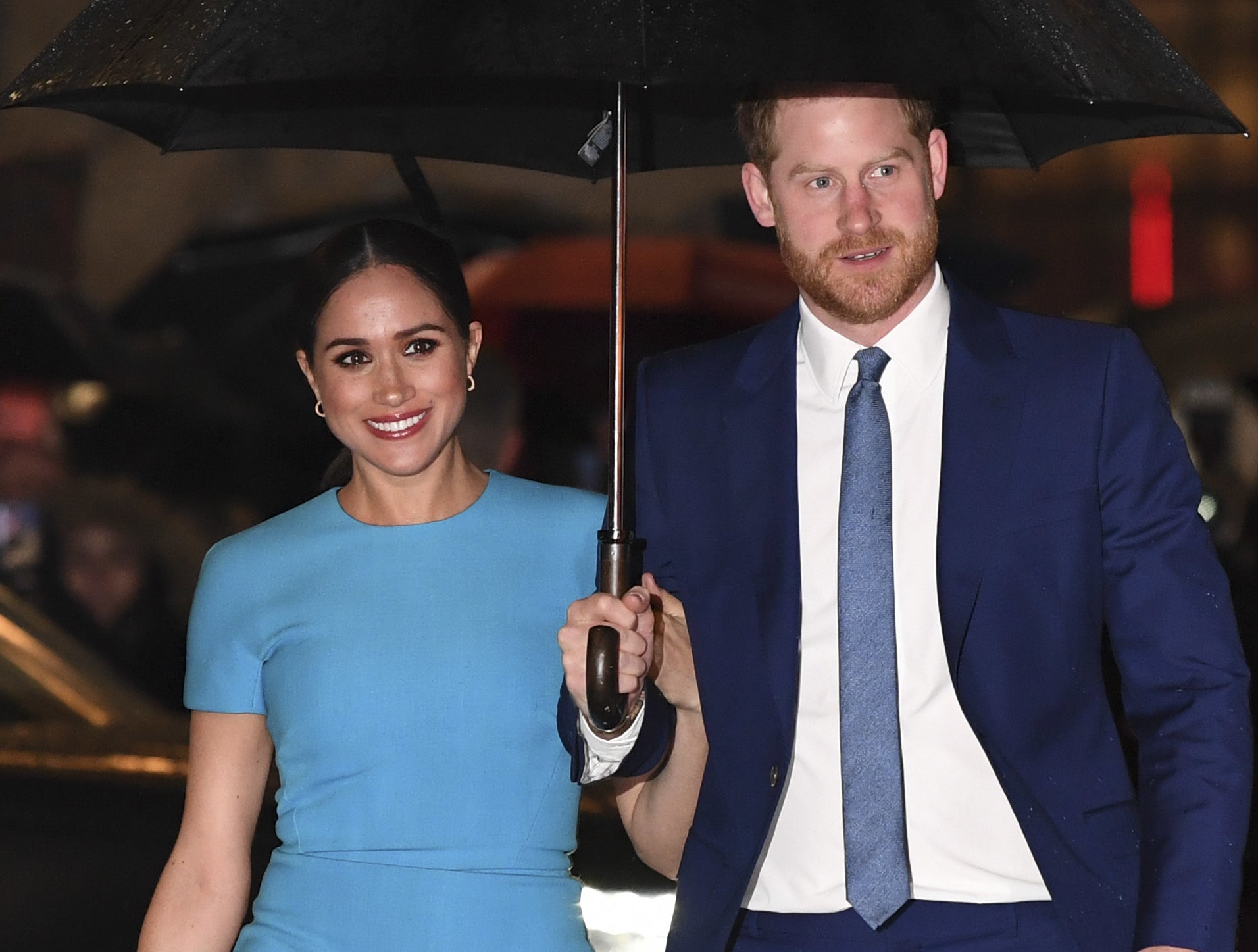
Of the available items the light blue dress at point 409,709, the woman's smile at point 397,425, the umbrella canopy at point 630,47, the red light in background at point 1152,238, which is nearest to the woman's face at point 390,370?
the woman's smile at point 397,425

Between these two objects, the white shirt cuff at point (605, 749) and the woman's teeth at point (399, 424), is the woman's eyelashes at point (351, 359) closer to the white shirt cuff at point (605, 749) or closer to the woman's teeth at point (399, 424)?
the woman's teeth at point (399, 424)

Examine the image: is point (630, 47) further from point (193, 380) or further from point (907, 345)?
point (193, 380)

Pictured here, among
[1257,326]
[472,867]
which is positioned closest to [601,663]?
[472,867]

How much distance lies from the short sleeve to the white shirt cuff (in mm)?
493

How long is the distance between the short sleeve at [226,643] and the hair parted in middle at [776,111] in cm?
90

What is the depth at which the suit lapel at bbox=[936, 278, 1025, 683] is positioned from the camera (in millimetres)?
2176

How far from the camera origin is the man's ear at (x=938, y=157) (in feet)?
7.74

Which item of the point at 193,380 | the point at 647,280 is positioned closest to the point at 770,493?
the point at 647,280

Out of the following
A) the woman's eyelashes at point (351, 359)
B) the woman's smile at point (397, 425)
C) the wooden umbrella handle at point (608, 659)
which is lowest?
the wooden umbrella handle at point (608, 659)

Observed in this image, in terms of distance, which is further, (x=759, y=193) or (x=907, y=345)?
(x=759, y=193)

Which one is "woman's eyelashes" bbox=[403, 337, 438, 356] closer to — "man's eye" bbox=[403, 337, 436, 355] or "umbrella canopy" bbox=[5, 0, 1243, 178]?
"man's eye" bbox=[403, 337, 436, 355]

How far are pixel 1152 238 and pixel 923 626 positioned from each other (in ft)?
58.4

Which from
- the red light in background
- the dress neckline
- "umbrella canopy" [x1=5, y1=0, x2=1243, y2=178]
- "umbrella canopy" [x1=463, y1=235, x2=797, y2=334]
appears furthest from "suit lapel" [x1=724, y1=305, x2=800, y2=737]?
the red light in background

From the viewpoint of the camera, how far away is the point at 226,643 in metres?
2.51
